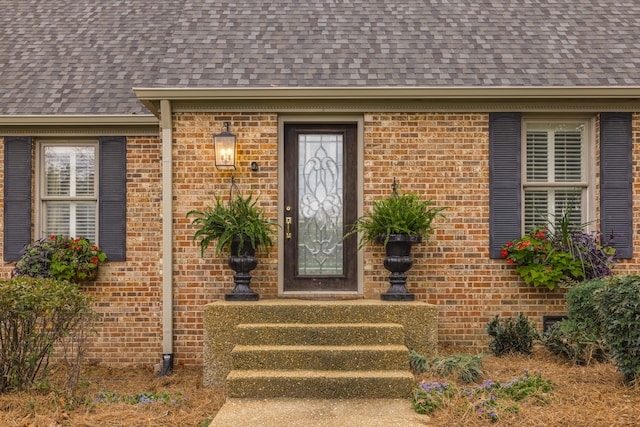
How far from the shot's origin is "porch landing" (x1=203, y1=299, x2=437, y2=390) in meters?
5.12

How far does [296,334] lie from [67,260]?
9.98 ft

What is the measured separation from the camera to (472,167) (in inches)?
246

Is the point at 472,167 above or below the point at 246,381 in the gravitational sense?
above

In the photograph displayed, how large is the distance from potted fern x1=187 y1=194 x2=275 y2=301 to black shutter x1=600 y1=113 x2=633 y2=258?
3.85m

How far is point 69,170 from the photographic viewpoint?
694cm

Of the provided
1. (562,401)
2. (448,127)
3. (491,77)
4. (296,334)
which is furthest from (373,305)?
(491,77)

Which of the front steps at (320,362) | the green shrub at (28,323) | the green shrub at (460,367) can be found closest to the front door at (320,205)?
the front steps at (320,362)

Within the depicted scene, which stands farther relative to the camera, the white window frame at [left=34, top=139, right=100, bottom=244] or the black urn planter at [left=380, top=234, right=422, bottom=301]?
the white window frame at [left=34, top=139, right=100, bottom=244]

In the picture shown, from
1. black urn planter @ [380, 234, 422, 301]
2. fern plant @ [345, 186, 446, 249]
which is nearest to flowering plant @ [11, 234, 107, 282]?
fern plant @ [345, 186, 446, 249]

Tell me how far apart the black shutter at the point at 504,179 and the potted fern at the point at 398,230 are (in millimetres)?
760

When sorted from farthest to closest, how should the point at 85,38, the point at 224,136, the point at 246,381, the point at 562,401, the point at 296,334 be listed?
the point at 85,38 < the point at 224,136 < the point at 296,334 < the point at 246,381 < the point at 562,401

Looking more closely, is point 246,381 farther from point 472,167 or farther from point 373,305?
point 472,167

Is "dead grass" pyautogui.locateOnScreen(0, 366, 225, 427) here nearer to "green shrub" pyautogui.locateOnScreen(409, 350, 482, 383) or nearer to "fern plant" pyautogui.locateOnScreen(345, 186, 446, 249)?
"green shrub" pyautogui.locateOnScreen(409, 350, 482, 383)

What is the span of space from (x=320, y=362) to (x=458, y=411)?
1.32 meters
